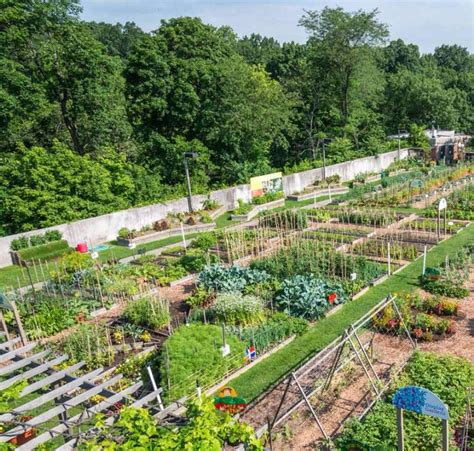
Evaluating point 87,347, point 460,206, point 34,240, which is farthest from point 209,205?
point 87,347

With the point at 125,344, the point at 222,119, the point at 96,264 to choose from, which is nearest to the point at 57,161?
the point at 96,264

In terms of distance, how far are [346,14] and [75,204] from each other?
27.9m

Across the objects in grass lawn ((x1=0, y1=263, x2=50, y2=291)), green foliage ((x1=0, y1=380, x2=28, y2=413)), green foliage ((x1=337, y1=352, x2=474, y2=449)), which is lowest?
green foliage ((x1=337, y1=352, x2=474, y2=449))

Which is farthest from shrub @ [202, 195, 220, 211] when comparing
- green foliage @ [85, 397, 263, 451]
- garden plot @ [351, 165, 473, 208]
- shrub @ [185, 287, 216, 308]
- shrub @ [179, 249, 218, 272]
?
green foliage @ [85, 397, 263, 451]

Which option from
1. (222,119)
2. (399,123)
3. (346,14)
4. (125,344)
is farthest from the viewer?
(399,123)

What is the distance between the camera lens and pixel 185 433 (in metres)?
3.86

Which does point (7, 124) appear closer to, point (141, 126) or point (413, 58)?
point (141, 126)

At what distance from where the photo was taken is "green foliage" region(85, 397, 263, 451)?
147 inches

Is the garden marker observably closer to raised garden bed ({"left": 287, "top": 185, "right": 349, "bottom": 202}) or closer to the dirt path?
the dirt path

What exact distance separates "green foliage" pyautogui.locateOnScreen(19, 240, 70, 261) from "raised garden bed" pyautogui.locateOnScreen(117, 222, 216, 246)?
2467mm

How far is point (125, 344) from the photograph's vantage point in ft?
33.6

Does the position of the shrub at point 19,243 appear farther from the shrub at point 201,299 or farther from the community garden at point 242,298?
the shrub at point 201,299

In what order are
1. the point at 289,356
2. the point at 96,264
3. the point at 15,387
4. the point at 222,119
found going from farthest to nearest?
the point at 222,119 < the point at 96,264 < the point at 289,356 < the point at 15,387

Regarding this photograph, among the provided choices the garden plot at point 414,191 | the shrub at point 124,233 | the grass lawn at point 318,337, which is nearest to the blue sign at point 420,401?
the grass lawn at point 318,337
